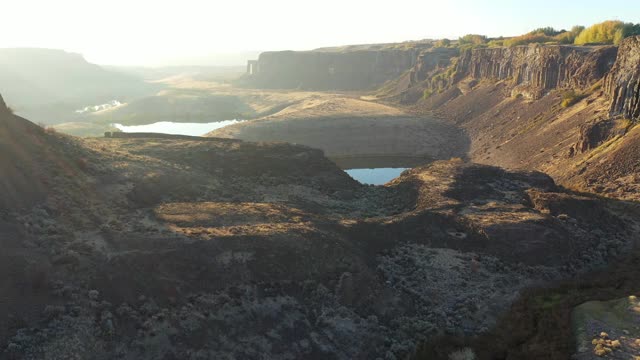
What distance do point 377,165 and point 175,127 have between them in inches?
2523

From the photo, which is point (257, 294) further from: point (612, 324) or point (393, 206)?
point (393, 206)

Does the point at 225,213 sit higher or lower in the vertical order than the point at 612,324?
higher

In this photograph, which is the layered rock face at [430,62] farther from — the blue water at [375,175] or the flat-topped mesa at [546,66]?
the blue water at [375,175]

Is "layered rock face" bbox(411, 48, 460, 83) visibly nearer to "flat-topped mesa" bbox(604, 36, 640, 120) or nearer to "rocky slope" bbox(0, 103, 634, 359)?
"flat-topped mesa" bbox(604, 36, 640, 120)

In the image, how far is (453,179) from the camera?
39656mm

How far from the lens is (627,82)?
4834 centimetres

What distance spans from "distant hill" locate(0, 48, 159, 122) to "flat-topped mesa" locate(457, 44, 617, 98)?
104 metres

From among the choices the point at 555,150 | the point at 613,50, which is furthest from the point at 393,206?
the point at 613,50

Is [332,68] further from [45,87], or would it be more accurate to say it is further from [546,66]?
[546,66]

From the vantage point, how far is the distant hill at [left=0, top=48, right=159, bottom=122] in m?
135

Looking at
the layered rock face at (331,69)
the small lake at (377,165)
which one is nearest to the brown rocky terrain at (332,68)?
the layered rock face at (331,69)

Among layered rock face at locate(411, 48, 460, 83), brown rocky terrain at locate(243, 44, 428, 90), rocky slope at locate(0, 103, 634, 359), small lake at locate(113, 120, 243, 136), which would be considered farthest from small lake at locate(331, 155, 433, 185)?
A: brown rocky terrain at locate(243, 44, 428, 90)

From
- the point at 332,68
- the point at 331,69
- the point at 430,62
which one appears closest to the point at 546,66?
the point at 430,62

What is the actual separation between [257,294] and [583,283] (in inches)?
658
